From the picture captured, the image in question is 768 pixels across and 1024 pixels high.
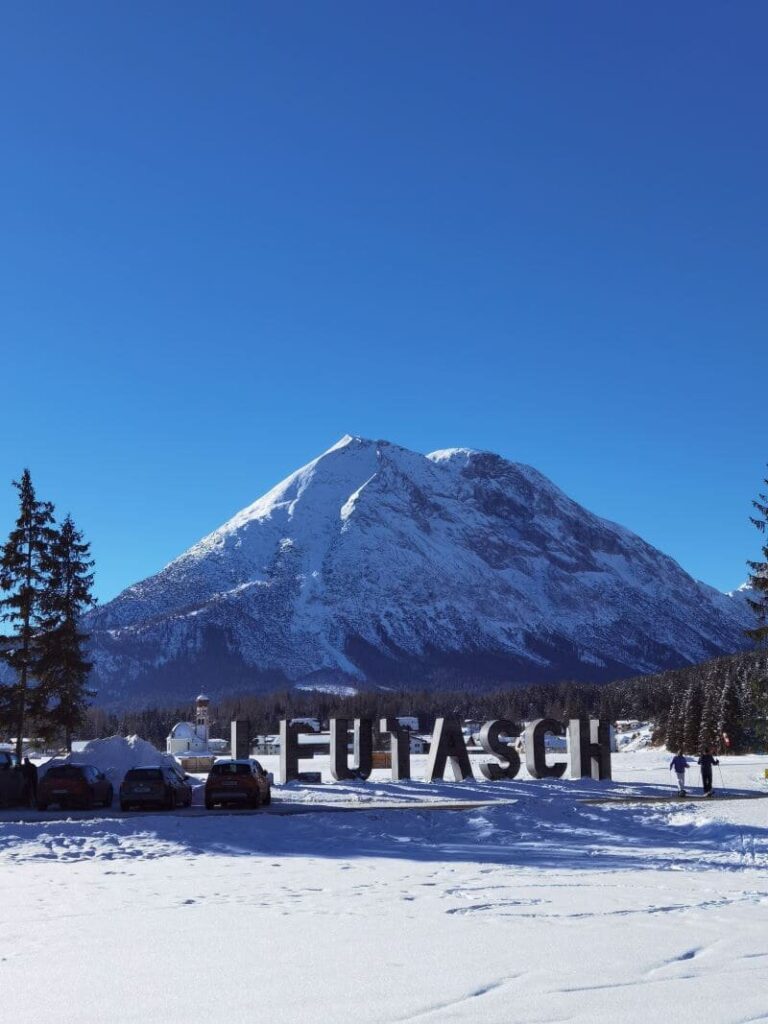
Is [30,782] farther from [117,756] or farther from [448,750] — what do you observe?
[448,750]

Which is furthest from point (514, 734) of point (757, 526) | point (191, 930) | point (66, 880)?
point (191, 930)

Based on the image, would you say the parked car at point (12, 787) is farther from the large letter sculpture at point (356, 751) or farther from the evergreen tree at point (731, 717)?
the evergreen tree at point (731, 717)

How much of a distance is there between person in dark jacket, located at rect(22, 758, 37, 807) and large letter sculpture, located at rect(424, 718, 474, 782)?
1427 centimetres

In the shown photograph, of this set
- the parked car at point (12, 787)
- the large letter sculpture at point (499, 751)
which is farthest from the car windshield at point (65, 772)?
the large letter sculpture at point (499, 751)

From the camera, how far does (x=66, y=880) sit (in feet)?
52.1

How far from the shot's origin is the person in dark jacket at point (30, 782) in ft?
109

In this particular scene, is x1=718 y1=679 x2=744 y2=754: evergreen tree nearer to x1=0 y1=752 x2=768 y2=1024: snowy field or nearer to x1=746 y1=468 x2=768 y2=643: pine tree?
x1=746 y1=468 x2=768 y2=643: pine tree

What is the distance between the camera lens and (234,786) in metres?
30.9

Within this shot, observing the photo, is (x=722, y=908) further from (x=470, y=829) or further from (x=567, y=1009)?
(x=470, y=829)

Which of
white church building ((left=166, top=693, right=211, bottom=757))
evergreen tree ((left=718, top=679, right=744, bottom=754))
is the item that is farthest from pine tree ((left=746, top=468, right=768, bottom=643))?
white church building ((left=166, top=693, right=211, bottom=757))

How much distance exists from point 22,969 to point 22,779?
25272 millimetres

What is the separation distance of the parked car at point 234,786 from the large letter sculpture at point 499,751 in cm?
1215

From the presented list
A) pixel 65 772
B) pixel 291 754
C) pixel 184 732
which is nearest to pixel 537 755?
pixel 291 754

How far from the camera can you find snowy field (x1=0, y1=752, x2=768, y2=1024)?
828 cm
